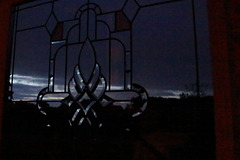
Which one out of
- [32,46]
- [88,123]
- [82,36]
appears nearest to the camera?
[88,123]

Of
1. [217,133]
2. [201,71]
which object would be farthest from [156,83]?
[217,133]

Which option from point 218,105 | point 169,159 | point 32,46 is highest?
point 32,46

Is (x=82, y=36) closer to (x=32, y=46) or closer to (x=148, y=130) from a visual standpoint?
(x=32, y=46)

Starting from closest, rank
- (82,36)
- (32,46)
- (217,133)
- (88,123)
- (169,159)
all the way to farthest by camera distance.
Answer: (217,133) → (169,159) → (88,123) → (82,36) → (32,46)

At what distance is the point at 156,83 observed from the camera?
1.06 meters

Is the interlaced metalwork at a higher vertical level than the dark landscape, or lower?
higher

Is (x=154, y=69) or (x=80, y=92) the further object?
(x=80, y=92)

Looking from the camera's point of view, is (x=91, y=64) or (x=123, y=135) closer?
(x=123, y=135)

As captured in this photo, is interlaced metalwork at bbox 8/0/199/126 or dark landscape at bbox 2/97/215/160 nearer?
dark landscape at bbox 2/97/215/160

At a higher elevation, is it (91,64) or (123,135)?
(91,64)

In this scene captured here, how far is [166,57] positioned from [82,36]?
1.97ft

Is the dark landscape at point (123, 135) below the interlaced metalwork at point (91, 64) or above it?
below

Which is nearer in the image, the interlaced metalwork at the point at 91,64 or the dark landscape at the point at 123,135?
the dark landscape at the point at 123,135

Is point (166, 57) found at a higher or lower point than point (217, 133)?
higher
